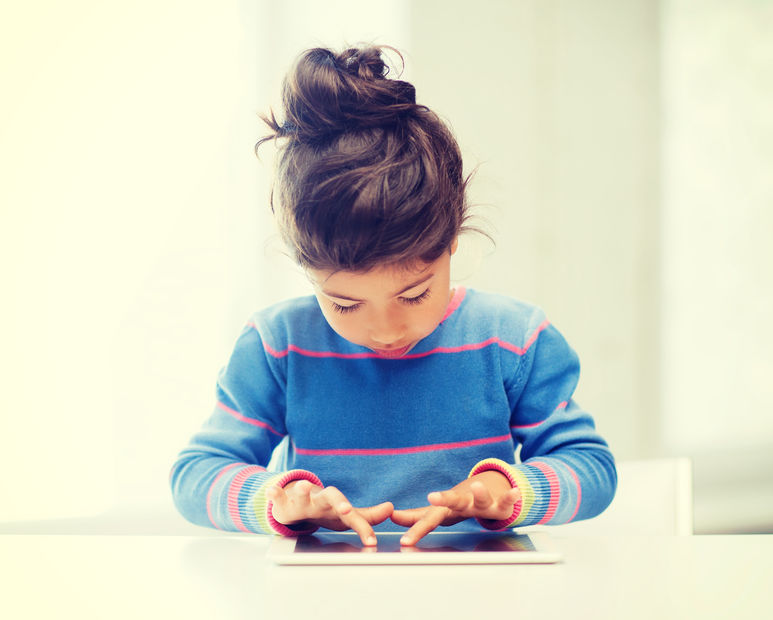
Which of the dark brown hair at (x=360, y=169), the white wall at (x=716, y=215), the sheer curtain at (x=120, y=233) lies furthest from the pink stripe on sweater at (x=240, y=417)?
the white wall at (x=716, y=215)

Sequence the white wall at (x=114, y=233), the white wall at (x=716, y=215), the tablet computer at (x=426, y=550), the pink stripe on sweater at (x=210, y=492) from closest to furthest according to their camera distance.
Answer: the tablet computer at (x=426, y=550) < the pink stripe on sweater at (x=210, y=492) < the white wall at (x=114, y=233) < the white wall at (x=716, y=215)

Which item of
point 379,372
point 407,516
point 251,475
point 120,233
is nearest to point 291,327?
point 379,372

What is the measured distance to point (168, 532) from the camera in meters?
1.07

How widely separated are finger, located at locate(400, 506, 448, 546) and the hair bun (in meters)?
0.38

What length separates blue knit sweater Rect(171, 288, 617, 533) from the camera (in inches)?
36.2

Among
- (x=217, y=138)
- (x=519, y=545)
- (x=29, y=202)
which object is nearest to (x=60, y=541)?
(x=519, y=545)

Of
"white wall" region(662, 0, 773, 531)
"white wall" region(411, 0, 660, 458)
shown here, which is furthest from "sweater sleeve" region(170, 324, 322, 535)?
"white wall" region(662, 0, 773, 531)

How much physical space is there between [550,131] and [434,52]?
1.27ft

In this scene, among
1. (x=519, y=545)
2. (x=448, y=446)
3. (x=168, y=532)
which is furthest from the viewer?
(x=168, y=532)

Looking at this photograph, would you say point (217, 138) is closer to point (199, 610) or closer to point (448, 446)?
point (448, 446)

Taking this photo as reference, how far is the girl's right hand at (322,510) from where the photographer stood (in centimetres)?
65

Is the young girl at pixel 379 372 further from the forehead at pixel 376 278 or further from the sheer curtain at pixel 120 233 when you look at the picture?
the sheer curtain at pixel 120 233

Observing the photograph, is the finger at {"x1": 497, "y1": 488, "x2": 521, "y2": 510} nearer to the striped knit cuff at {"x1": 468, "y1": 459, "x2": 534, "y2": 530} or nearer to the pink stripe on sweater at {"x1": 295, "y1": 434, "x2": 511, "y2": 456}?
the striped knit cuff at {"x1": 468, "y1": 459, "x2": 534, "y2": 530}

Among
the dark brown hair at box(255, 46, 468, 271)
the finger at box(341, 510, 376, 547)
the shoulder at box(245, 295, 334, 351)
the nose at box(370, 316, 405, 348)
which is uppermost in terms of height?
the dark brown hair at box(255, 46, 468, 271)
